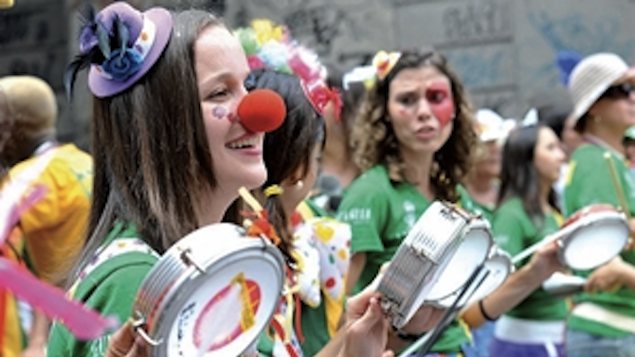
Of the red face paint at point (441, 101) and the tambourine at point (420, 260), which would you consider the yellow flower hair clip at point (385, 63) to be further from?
the tambourine at point (420, 260)

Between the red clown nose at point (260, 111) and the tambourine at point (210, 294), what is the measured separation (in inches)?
16.1

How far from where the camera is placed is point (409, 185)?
4492 millimetres

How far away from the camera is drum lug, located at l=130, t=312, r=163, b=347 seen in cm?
171

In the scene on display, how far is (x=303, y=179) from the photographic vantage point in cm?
349

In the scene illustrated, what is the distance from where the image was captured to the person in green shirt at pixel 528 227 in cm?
576

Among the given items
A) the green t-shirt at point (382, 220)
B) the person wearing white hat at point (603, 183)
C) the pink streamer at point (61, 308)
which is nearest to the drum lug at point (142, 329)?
the pink streamer at point (61, 308)

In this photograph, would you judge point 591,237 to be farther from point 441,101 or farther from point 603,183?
point 603,183

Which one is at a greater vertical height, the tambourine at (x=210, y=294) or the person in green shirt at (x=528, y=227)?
the tambourine at (x=210, y=294)

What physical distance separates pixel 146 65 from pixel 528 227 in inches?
146

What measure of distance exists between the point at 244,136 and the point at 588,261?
91.7 inches

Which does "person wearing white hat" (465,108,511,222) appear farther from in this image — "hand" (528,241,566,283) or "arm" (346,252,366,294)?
"arm" (346,252,366,294)

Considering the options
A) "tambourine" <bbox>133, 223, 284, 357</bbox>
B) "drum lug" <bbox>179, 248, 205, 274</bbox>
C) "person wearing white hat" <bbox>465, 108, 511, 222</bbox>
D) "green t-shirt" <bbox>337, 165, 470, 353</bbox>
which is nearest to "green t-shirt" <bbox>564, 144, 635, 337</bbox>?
"green t-shirt" <bbox>337, 165, 470, 353</bbox>

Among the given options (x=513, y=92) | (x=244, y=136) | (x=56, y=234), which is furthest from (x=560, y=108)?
(x=244, y=136)

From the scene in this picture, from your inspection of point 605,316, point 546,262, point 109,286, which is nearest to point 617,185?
point 605,316
